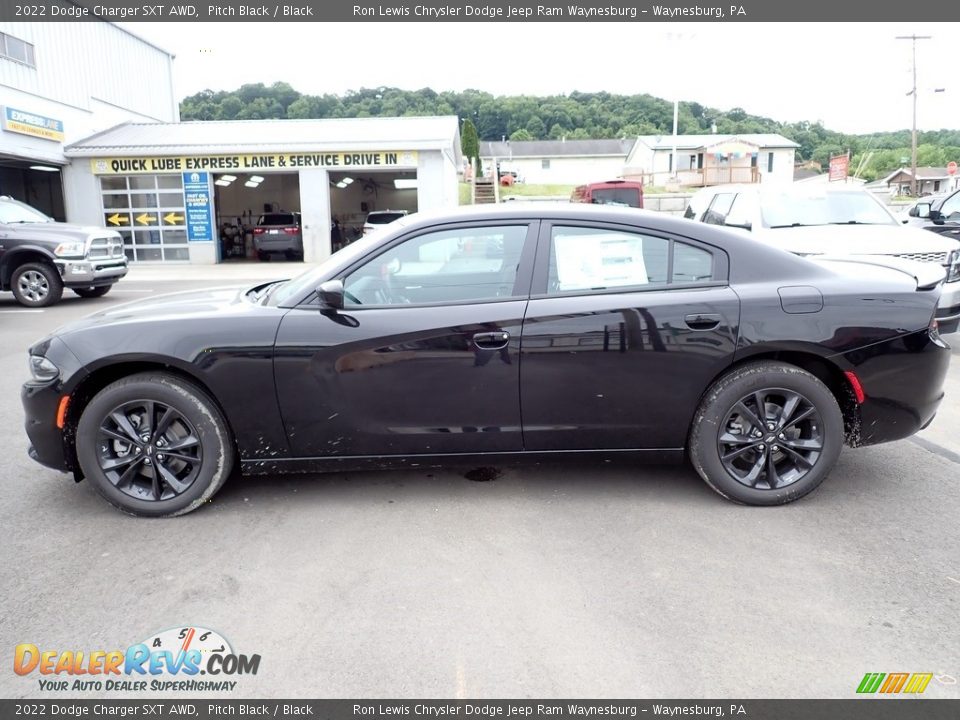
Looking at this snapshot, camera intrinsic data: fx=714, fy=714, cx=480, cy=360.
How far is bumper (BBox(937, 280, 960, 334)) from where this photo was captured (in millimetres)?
6754

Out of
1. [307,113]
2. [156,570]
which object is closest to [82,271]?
[156,570]

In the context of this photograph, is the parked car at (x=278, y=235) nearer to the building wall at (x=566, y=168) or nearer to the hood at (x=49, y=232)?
the hood at (x=49, y=232)

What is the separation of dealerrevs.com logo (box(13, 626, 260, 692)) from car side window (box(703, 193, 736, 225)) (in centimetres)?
802

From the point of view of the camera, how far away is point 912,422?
12.5 feet

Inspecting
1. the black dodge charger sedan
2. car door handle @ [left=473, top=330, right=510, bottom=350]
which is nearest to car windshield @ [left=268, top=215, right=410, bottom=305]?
the black dodge charger sedan

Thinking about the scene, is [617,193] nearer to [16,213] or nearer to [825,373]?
[16,213]

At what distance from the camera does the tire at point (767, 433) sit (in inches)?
145

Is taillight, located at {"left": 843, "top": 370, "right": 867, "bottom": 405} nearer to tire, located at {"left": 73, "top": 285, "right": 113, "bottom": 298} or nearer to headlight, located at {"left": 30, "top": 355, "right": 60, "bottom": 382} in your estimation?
headlight, located at {"left": 30, "top": 355, "right": 60, "bottom": 382}

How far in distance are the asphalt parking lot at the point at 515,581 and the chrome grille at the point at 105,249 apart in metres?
9.59

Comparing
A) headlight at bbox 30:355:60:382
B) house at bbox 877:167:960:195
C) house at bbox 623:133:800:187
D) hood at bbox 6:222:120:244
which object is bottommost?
headlight at bbox 30:355:60:382

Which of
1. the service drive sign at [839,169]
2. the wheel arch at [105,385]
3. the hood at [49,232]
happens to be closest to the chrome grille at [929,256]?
the wheel arch at [105,385]

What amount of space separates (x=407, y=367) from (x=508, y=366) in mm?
513

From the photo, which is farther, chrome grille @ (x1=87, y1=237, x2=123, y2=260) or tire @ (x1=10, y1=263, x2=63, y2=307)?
chrome grille @ (x1=87, y1=237, x2=123, y2=260)
